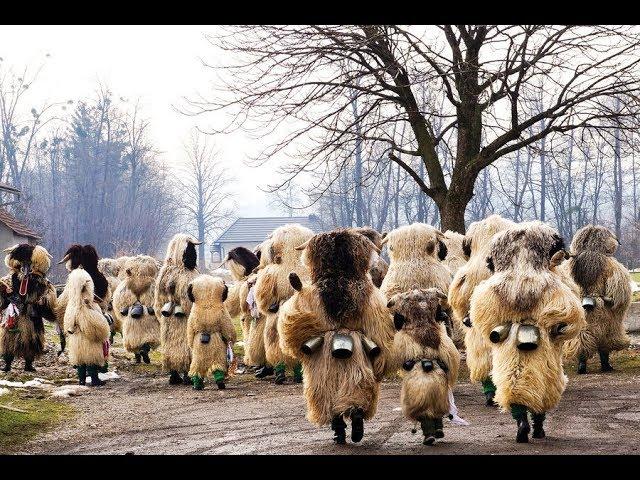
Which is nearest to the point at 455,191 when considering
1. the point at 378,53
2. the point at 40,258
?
the point at 378,53

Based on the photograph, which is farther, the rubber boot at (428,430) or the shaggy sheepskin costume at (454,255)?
the shaggy sheepskin costume at (454,255)

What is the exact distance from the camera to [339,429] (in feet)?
25.3

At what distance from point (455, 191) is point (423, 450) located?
29.0 feet

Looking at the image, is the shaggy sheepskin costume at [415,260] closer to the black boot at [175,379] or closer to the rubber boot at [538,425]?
the rubber boot at [538,425]

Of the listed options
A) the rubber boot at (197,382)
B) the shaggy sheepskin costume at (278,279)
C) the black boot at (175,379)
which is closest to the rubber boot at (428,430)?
the shaggy sheepskin costume at (278,279)

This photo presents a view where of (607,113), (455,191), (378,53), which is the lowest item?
(455,191)

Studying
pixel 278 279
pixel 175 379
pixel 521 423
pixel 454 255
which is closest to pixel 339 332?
pixel 521 423

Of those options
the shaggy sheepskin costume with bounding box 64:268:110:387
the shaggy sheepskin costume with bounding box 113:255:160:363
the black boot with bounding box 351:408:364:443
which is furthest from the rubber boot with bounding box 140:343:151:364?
the black boot with bounding box 351:408:364:443

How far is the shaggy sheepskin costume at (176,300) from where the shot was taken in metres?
12.8

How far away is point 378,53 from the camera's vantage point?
15.3 meters

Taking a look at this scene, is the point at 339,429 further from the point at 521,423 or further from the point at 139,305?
the point at 139,305

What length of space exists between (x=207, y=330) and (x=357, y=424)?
5121 mm

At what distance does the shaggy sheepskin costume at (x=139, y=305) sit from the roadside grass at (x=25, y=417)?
341cm
